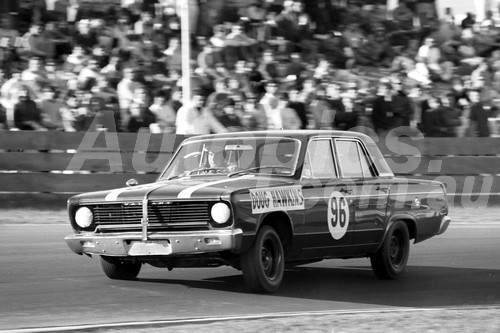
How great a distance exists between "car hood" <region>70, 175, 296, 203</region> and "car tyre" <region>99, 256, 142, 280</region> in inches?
26.9

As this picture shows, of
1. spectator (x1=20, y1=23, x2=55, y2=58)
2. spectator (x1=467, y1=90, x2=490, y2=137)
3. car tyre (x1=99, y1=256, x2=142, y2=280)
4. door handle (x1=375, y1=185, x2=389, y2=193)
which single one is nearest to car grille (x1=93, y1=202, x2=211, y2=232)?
car tyre (x1=99, y1=256, x2=142, y2=280)

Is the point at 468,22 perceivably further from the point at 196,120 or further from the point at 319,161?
the point at 319,161

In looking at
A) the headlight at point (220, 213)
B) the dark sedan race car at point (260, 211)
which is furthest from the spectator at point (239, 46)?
the headlight at point (220, 213)

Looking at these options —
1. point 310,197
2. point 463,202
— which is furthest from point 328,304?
point 463,202

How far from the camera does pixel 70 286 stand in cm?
843

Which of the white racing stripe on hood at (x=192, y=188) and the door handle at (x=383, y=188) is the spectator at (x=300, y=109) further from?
the white racing stripe on hood at (x=192, y=188)

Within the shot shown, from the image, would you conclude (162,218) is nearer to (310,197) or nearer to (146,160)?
(310,197)

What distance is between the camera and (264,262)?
8156 millimetres

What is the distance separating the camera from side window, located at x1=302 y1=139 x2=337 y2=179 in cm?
877

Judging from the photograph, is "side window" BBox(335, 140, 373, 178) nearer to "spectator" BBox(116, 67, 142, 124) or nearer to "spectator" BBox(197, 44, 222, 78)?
"spectator" BBox(116, 67, 142, 124)

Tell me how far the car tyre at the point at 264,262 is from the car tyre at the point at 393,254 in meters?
1.57

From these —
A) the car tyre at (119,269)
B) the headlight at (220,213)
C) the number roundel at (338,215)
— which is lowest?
the car tyre at (119,269)

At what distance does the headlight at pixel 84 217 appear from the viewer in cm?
837

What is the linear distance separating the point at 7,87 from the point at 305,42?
5721 millimetres
